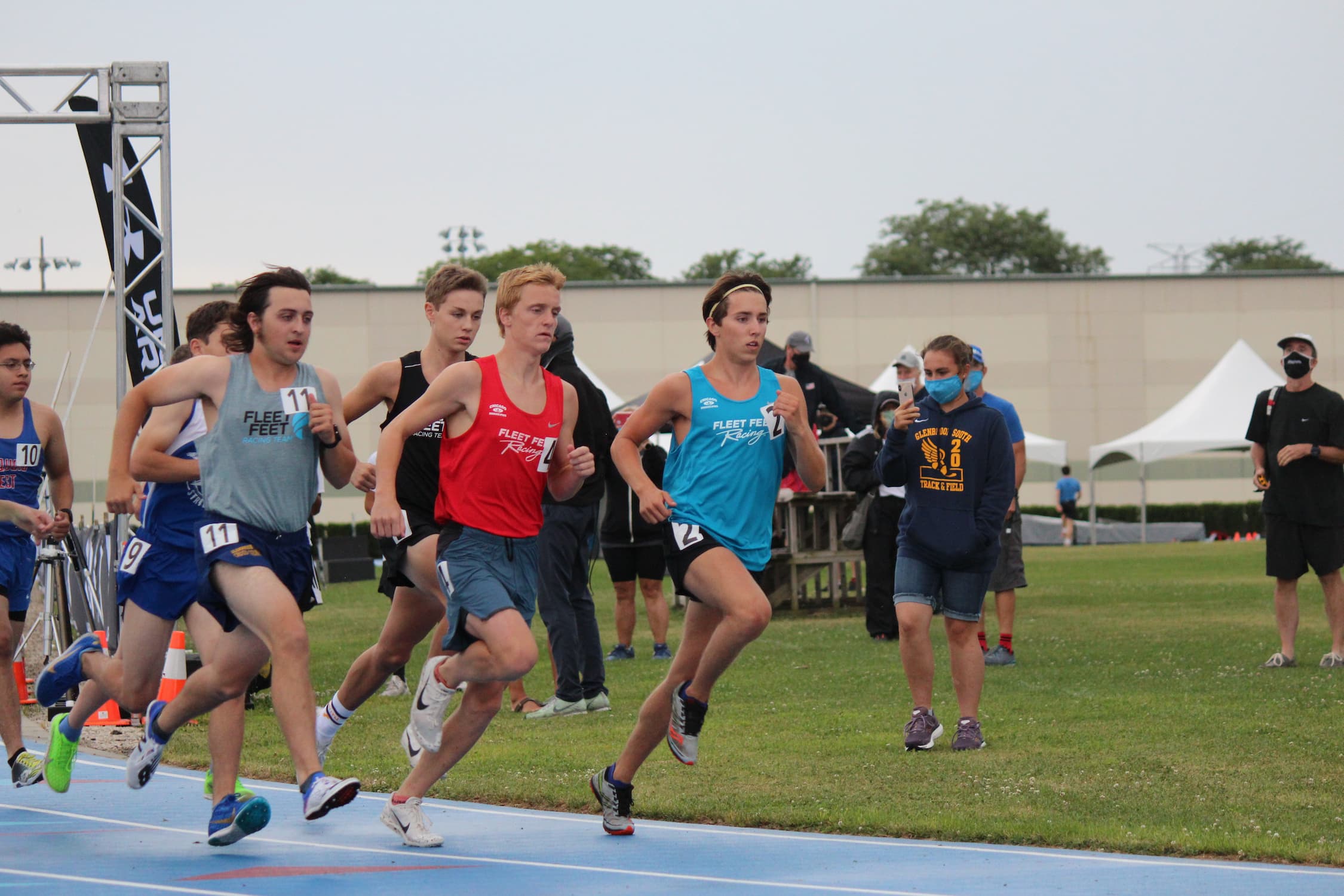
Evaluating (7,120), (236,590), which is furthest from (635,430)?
(7,120)

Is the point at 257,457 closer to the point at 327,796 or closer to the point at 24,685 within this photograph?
the point at 327,796

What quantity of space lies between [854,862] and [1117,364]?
4743cm

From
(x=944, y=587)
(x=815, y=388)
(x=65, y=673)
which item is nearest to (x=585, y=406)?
(x=944, y=587)

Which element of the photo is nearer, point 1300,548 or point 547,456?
point 547,456

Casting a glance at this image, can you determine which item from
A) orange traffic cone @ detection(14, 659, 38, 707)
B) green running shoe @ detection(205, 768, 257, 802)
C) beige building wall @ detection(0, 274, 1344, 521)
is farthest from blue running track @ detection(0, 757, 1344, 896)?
beige building wall @ detection(0, 274, 1344, 521)

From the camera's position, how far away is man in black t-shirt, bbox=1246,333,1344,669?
10.8m

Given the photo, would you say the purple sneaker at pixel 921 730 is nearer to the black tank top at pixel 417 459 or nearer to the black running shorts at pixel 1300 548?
the black tank top at pixel 417 459

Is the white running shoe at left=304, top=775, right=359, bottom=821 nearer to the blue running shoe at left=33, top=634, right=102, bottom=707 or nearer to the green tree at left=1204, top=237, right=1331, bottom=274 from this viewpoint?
the blue running shoe at left=33, top=634, right=102, bottom=707

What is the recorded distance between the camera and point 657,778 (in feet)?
23.1

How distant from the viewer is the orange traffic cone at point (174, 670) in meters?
9.35

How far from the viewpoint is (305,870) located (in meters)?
5.29

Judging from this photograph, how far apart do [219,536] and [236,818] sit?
0.99 m

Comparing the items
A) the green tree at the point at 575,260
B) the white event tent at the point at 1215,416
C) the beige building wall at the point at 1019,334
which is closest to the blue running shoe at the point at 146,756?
the white event tent at the point at 1215,416

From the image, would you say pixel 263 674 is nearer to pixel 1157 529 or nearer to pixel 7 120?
pixel 7 120
